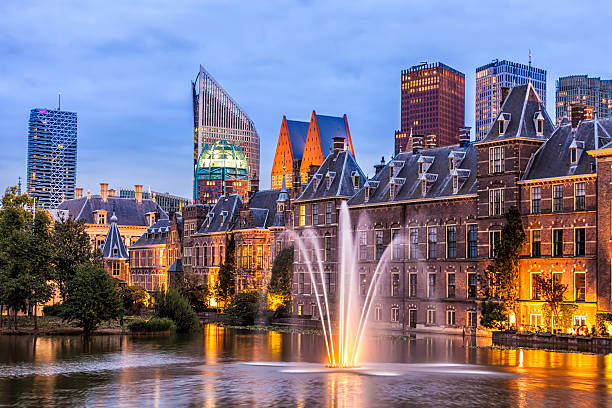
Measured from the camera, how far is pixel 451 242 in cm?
8094

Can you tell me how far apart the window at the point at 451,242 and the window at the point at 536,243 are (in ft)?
30.2

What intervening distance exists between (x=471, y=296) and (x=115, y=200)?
11167 centimetres

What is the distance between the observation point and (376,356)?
56.6 m

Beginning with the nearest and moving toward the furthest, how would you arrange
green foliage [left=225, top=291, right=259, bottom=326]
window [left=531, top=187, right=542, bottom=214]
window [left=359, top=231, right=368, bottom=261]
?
window [left=531, top=187, right=542, bottom=214], window [left=359, top=231, right=368, bottom=261], green foliage [left=225, top=291, right=259, bottom=326]

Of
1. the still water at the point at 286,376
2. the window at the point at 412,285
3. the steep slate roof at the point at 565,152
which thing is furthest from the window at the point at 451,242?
the still water at the point at 286,376

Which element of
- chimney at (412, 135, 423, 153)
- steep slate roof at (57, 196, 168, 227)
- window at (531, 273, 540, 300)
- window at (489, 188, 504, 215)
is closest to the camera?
window at (531, 273, 540, 300)

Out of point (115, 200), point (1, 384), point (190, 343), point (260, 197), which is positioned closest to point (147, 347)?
point (190, 343)

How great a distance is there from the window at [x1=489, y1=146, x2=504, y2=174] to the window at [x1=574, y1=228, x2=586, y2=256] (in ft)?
29.0

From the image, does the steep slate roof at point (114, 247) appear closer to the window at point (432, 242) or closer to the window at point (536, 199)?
the window at point (432, 242)

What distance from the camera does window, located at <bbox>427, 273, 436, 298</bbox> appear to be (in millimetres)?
82750

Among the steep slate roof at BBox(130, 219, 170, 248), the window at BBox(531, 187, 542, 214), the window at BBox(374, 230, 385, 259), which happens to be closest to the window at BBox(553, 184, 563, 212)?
the window at BBox(531, 187, 542, 214)

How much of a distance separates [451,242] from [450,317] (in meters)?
6.78

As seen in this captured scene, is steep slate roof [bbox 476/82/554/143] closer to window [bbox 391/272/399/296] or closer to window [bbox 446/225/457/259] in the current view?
window [bbox 446/225/457/259]

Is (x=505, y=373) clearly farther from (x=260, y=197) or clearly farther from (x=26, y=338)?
(x=260, y=197)
